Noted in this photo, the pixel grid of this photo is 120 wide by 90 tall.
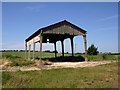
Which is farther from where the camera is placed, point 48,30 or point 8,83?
point 48,30

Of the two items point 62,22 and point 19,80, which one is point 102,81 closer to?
point 19,80

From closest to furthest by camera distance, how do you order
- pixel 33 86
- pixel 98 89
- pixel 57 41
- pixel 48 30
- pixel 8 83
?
1. pixel 98 89
2. pixel 33 86
3. pixel 8 83
4. pixel 48 30
5. pixel 57 41

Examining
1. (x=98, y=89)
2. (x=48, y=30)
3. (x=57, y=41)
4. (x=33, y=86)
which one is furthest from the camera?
(x=57, y=41)

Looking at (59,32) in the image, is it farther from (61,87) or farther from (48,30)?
(61,87)

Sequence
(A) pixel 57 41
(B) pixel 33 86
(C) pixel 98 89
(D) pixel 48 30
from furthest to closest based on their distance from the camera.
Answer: (A) pixel 57 41 < (D) pixel 48 30 < (B) pixel 33 86 < (C) pixel 98 89

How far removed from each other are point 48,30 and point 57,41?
577 inches

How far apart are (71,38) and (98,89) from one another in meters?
26.7

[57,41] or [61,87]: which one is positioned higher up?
[57,41]

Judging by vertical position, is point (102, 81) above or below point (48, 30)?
below

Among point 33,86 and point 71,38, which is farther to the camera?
point 71,38

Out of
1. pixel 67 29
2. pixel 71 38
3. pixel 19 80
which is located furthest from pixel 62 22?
pixel 19 80

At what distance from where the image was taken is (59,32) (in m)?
30.3

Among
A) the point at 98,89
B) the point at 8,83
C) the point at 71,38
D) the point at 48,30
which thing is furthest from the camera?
the point at 71,38

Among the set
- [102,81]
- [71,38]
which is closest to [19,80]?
[102,81]
